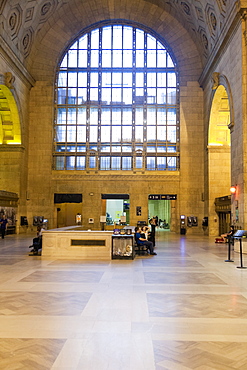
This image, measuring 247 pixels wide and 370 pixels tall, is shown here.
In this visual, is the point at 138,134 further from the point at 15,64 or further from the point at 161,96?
the point at 15,64

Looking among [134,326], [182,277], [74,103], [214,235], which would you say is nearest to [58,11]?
[74,103]

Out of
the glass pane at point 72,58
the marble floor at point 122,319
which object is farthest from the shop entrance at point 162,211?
the marble floor at point 122,319

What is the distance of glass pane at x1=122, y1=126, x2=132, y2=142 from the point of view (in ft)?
112

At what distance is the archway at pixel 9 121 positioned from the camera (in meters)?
29.7

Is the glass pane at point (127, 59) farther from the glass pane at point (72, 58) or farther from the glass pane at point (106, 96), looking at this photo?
the glass pane at point (72, 58)

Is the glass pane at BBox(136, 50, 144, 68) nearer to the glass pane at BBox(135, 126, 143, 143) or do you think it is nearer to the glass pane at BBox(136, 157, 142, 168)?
the glass pane at BBox(135, 126, 143, 143)

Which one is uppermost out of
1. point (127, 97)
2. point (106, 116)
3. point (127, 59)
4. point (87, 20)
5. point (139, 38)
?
point (87, 20)

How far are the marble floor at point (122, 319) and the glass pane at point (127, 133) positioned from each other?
2364 cm

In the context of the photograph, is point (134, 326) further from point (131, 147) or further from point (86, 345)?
point (131, 147)

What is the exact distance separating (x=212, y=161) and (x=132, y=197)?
8.21 m

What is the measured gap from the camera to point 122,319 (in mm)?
6285

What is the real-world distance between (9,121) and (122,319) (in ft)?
92.4

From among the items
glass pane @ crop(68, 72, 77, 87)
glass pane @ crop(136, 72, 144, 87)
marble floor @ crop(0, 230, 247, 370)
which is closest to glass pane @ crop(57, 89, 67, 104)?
glass pane @ crop(68, 72, 77, 87)

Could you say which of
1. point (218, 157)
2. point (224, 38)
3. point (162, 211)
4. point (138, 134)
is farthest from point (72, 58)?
point (162, 211)
